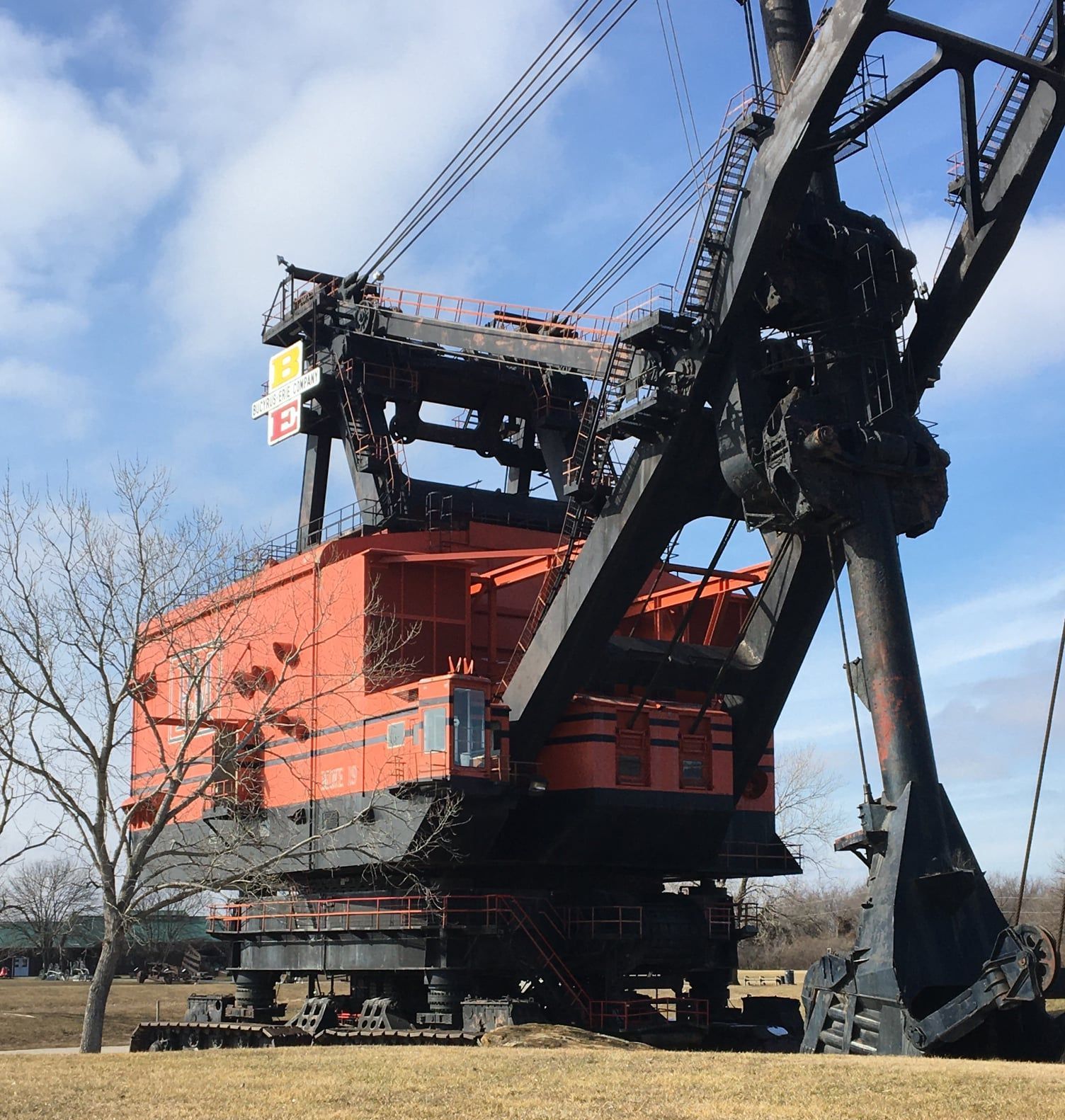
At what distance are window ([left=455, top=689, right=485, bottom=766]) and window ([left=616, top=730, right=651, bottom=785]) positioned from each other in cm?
268

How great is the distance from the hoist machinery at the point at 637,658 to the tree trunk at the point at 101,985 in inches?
73.8

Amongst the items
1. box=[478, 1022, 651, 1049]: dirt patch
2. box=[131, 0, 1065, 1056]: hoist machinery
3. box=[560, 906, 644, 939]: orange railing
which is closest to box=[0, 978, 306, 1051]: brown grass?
box=[131, 0, 1065, 1056]: hoist machinery

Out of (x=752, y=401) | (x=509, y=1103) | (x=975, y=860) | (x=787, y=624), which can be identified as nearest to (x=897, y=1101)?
Answer: (x=509, y=1103)

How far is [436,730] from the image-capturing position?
23.7 metres

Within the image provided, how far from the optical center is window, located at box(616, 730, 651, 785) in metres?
25.0

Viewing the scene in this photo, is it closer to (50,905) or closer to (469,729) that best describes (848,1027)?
(469,729)

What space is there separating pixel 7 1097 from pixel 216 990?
4028 cm

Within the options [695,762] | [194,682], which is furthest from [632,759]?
[194,682]

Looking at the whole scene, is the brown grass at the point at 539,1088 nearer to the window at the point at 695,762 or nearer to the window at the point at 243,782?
the window at the point at 695,762

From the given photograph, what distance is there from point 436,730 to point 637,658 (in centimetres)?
417

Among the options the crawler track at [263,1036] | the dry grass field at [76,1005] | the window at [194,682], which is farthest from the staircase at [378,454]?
the dry grass field at [76,1005]

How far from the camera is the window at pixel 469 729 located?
77.5 feet

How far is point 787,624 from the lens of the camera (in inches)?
1015

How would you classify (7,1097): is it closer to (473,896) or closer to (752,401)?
(473,896)
